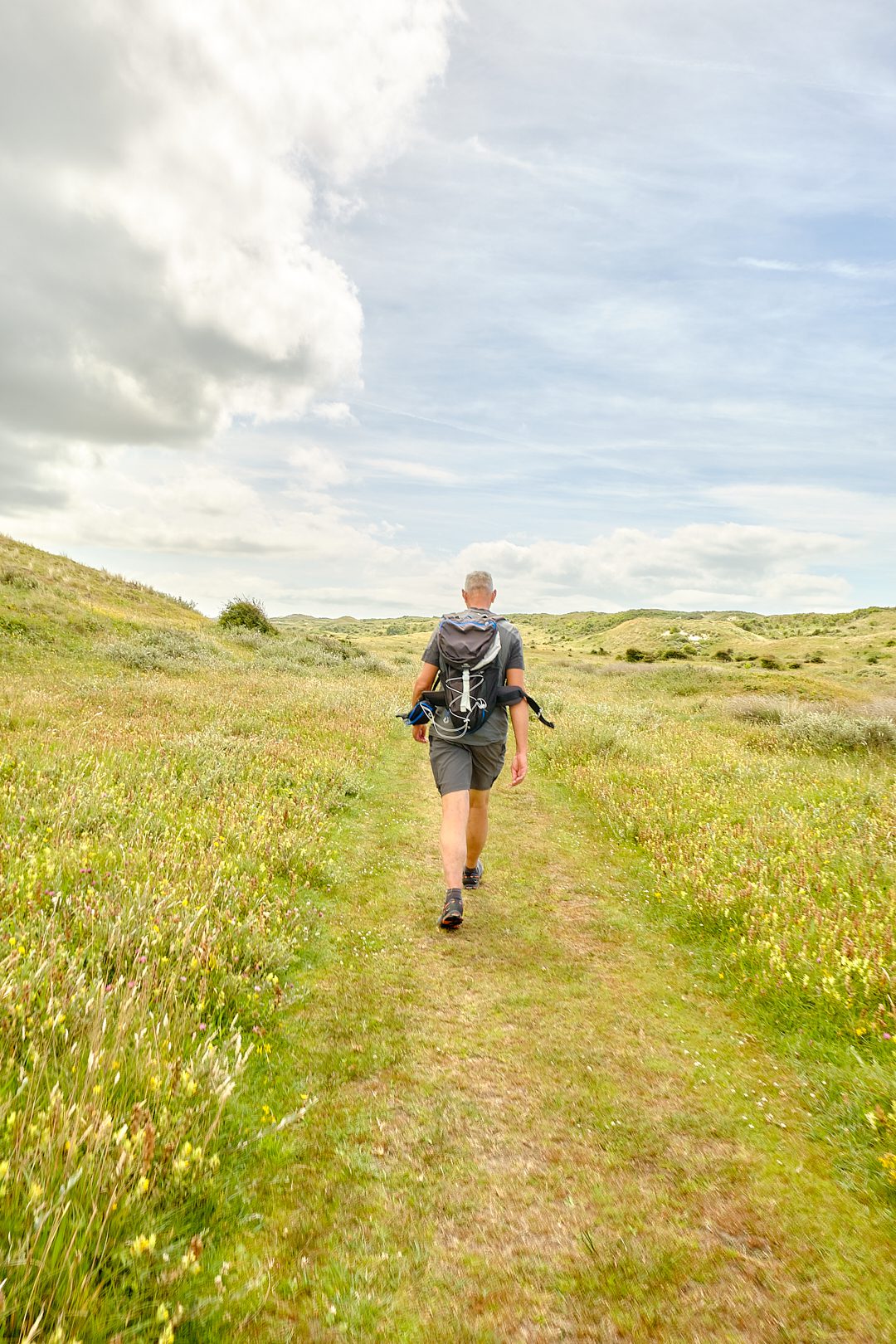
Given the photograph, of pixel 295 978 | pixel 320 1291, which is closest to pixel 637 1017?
pixel 295 978

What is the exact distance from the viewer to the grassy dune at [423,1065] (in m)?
2.53

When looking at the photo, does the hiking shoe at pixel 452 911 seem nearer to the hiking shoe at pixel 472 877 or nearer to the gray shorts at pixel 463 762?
the gray shorts at pixel 463 762

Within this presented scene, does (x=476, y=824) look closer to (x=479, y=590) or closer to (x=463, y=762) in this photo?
(x=463, y=762)

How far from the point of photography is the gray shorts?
6352 mm

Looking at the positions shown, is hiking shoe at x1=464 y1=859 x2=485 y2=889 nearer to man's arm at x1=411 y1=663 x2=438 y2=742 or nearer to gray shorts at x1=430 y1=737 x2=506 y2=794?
gray shorts at x1=430 y1=737 x2=506 y2=794

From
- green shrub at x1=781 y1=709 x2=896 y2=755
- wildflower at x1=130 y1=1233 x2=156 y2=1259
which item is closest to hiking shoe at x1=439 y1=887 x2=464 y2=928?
wildflower at x1=130 y1=1233 x2=156 y2=1259

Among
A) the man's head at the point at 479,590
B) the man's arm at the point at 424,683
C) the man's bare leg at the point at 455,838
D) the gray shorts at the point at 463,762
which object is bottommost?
the man's bare leg at the point at 455,838

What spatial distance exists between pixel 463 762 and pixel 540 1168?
348 cm

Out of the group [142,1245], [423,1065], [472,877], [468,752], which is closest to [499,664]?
[468,752]

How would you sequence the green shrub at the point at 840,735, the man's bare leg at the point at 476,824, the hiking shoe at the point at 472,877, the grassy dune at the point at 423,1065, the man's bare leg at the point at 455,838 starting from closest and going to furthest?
the grassy dune at the point at 423,1065, the man's bare leg at the point at 455,838, the man's bare leg at the point at 476,824, the hiking shoe at the point at 472,877, the green shrub at the point at 840,735

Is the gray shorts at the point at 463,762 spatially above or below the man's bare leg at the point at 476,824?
above

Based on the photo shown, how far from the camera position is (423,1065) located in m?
4.17

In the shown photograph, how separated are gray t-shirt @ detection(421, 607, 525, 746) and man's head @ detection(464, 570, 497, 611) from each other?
127 mm

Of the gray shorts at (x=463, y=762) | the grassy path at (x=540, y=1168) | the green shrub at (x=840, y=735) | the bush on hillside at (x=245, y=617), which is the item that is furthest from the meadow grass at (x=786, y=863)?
the bush on hillside at (x=245, y=617)
